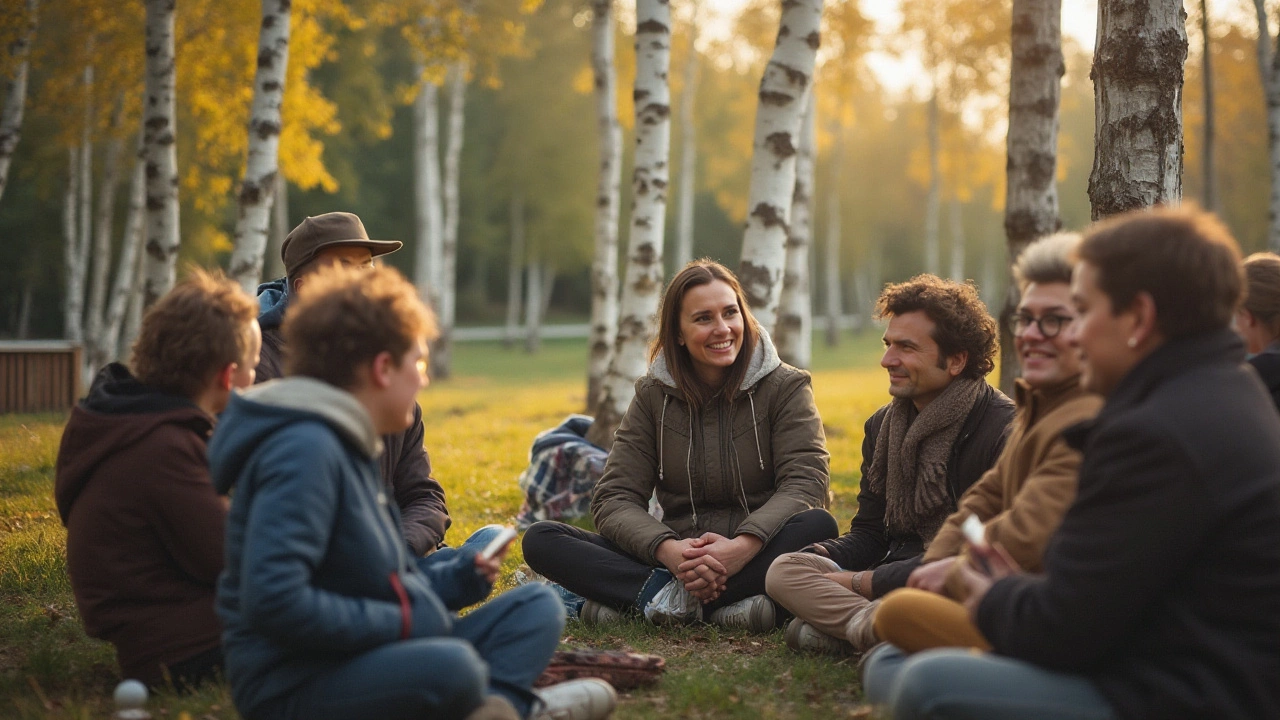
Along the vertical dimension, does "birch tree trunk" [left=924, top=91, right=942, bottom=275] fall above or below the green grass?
above

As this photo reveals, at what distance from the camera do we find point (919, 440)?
4875mm

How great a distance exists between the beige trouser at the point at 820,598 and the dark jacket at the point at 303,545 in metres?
1.92

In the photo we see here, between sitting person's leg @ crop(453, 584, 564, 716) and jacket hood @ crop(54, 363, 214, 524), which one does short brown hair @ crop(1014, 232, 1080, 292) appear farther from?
jacket hood @ crop(54, 363, 214, 524)

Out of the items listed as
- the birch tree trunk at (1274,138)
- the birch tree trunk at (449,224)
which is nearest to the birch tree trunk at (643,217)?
the birch tree trunk at (1274,138)

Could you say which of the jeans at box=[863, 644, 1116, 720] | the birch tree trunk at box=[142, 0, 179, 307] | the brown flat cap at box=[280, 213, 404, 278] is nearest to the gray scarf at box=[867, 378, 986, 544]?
the jeans at box=[863, 644, 1116, 720]

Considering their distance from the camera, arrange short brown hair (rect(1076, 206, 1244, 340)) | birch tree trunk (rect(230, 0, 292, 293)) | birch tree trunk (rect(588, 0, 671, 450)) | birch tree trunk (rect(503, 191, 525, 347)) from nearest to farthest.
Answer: short brown hair (rect(1076, 206, 1244, 340)) → birch tree trunk (rect(588, 0, 671, 450)) → birch tree trunk (rect(230, 0, 292, 293)) → birch tree trunk (rect(503, 191, 525, 347))

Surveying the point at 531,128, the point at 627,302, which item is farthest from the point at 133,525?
the point at 531,128

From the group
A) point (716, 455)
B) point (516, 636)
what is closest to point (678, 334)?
point (716, 455)

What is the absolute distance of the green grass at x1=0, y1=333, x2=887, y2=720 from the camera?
13.6 feet

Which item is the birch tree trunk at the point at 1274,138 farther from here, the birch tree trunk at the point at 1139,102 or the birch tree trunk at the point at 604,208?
the birch tree trunk at the point at 1139,102

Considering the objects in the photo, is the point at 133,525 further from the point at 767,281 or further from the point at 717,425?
the point at 767,281

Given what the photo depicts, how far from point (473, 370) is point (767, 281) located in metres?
22.5

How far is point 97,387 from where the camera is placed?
4.11 metres

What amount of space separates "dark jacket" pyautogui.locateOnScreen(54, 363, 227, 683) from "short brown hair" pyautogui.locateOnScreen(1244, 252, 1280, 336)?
4.01 metres
